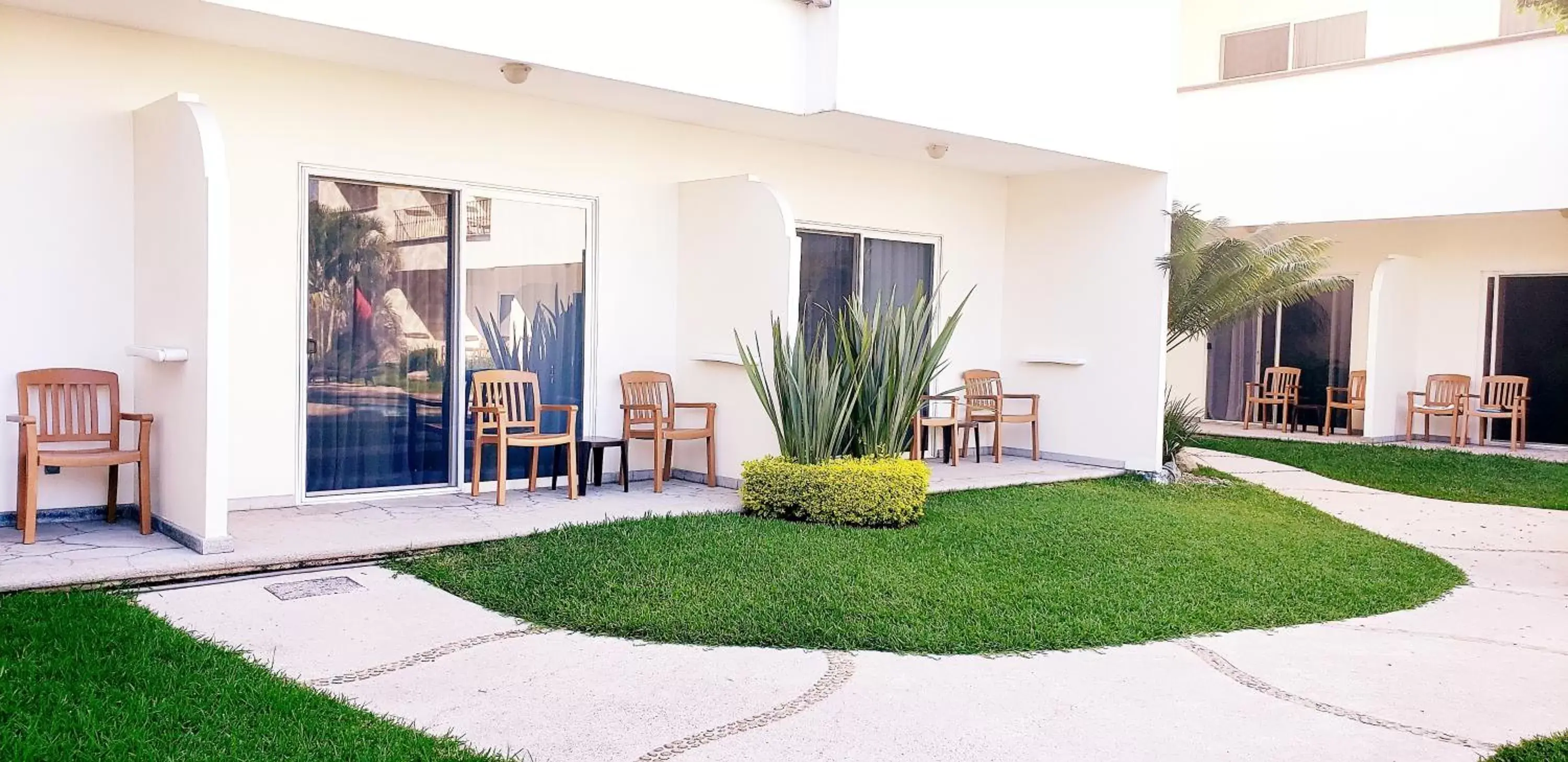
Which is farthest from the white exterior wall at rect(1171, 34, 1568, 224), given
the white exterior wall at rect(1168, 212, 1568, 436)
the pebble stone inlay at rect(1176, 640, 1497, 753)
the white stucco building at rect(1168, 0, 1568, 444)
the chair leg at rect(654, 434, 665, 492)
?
the pebble stone inlay at rect(1176, 640, 1497, 753)

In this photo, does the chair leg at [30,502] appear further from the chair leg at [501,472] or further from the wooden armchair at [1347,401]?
the wooden armchair at [1347,401]

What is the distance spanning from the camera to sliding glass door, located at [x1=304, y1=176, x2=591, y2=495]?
734cm

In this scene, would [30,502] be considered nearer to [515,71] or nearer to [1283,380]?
[515,71]

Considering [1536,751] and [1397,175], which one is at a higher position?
[1397,175]

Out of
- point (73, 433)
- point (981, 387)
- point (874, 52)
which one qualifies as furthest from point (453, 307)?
point (981, 387)

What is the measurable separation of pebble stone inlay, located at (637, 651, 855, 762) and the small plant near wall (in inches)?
108

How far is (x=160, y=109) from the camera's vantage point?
6.13 metres

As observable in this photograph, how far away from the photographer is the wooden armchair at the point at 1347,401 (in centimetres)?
1466

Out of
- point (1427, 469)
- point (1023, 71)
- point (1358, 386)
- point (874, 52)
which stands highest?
point (1023, 71)

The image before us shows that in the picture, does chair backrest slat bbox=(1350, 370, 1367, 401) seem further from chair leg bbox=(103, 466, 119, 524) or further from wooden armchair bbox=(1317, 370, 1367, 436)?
chair leg bbox=(103, 466, 119, 524)

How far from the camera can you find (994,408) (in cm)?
1081

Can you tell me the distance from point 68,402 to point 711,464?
4.10 metres

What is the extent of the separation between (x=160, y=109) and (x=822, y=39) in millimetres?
4064

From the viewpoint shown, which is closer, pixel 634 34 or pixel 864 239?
pixel 634 34
